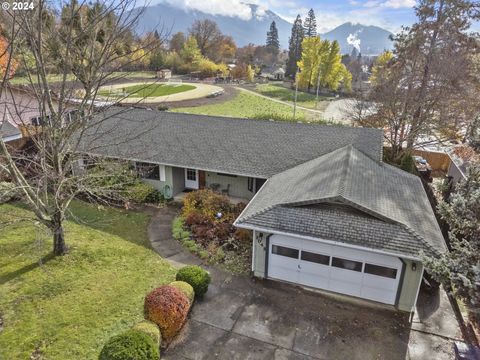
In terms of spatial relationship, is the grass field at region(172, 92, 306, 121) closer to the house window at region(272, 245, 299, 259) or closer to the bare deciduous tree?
the house window at region(272, 245, 299, 259)

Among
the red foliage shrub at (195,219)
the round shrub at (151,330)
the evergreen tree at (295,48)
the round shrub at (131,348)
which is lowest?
the red foliage shrub at (195,219)

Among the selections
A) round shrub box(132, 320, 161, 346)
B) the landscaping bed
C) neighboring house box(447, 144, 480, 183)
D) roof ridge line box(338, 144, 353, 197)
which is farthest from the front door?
neighboring house box(447, 144, 480, 183)

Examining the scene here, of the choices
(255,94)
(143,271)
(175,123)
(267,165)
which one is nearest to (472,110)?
(267,165)

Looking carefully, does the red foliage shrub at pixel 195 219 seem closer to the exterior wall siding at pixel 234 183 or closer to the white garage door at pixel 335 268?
the exterior wall siding at pixel 234 183

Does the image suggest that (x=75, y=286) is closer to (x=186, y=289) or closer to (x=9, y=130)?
(x=186, y=289)

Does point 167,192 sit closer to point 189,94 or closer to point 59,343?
point 59,343

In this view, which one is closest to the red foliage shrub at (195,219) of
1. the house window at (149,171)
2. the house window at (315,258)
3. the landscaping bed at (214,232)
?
the landscaping bed at (214,232)
